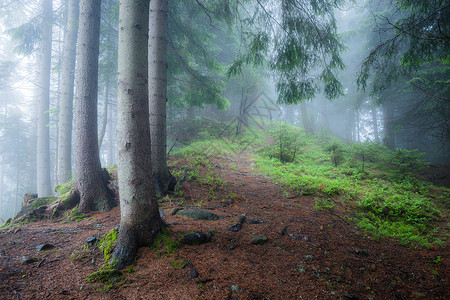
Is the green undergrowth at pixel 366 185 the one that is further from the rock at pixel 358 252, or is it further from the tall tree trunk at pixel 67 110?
the tall tree trunk at pixel 67 110

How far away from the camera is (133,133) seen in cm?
275

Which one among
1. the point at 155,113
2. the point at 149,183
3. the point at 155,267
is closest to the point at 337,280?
the point at 155,267

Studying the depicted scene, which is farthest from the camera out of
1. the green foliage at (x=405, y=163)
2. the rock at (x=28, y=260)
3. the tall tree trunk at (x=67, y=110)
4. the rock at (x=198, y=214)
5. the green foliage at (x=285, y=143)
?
the green foliage at (x=285, y=143)

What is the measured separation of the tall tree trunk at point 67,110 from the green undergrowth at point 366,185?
519 cm

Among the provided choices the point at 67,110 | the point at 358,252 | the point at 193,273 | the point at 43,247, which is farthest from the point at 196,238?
the point at 67,110

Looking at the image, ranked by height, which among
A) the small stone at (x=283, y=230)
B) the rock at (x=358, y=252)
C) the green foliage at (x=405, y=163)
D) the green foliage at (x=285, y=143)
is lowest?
the rock at (x=358, y=252)

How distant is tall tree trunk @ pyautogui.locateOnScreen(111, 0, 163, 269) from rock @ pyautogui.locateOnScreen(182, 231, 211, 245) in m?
0.47

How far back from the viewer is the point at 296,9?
529 centimetres

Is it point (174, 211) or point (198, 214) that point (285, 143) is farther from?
point (174, 211)

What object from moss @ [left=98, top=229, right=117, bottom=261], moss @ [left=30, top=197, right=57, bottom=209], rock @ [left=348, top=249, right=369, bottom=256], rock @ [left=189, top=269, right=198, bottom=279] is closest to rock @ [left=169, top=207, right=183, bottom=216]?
moss @ [left=98, top=229, right=117, bottom=261]

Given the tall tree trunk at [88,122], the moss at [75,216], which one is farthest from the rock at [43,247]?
the tall tree trunk at [88,122]

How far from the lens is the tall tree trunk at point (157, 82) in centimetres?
502

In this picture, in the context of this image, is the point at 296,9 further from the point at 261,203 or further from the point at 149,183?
the point at 149,183

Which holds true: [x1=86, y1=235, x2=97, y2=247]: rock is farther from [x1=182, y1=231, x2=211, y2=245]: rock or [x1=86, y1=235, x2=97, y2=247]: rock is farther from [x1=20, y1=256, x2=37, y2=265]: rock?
[x1=182, y1=231, x2=211, y2=245]: rock
